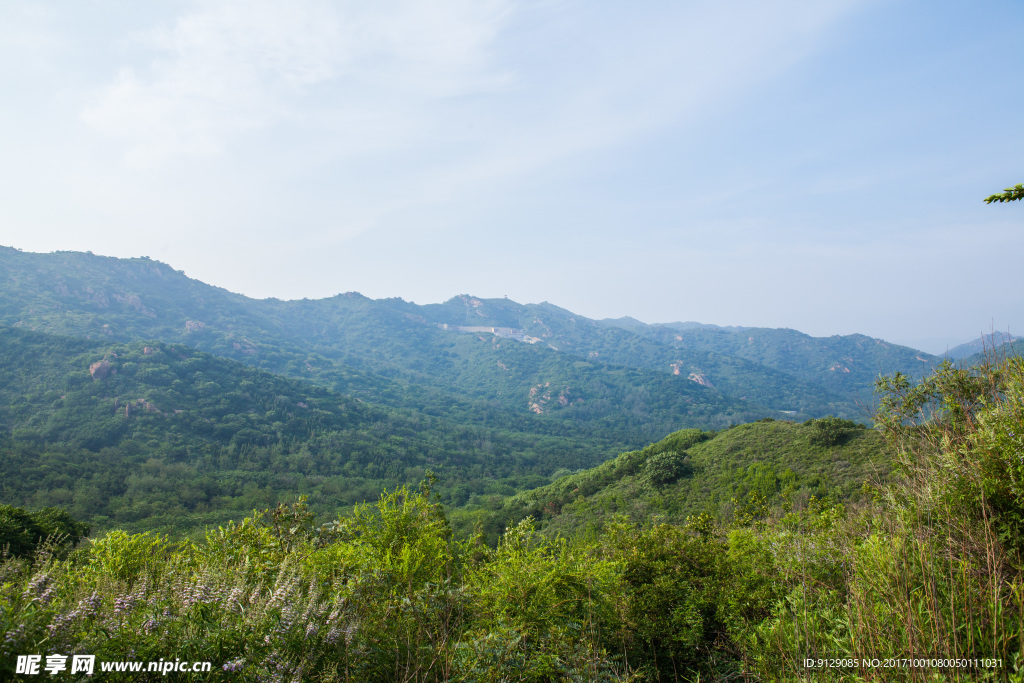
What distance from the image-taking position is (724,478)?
3575 centimetres

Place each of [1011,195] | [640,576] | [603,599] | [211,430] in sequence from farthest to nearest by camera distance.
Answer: [211,430], [640,576], [603,599], [1011,195]

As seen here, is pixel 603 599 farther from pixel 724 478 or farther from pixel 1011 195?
pixel 724 478

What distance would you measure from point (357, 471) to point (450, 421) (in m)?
54.9

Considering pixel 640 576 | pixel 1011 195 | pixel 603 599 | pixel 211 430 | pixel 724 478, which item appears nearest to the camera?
pixel 1011 195

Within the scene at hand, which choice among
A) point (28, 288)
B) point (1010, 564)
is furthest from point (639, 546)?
point (28, 288)

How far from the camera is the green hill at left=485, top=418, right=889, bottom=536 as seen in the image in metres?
28.9

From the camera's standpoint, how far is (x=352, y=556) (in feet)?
26.6

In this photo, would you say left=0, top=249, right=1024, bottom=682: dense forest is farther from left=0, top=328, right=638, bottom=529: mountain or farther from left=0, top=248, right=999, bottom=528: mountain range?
left=0, top=328, right=638, bottom=529: mountain

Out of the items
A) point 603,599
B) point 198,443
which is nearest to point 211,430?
point 198,443

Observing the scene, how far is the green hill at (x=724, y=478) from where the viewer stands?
1136 inches

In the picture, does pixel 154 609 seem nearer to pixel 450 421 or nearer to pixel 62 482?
pixel 62 482

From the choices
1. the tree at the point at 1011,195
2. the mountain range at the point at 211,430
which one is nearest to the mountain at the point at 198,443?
the mountain range at the point at 211,430

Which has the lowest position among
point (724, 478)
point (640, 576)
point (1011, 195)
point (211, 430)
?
point (211, 430)

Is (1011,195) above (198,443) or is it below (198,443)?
above
